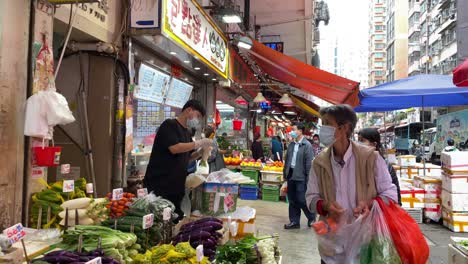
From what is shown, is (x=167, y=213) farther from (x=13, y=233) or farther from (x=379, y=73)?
(x=379, y=73)

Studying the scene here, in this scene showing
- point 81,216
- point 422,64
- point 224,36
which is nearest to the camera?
point 81,216

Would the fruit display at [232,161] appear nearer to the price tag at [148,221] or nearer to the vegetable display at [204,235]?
the vegetable display at [204,235]

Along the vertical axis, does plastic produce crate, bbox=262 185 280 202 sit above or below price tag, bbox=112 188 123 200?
below

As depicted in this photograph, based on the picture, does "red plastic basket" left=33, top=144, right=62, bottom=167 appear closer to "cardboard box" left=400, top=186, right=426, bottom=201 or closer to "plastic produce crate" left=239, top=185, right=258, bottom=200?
"cardboard box" left=400, top=186, right=426, bottom=201

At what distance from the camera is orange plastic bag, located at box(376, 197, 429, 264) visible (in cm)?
267

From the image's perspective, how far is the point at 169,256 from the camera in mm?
2953

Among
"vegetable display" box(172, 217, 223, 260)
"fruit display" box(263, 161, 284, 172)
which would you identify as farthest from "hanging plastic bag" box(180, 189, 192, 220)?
"fruit display" box(263, 161, 284, 172)

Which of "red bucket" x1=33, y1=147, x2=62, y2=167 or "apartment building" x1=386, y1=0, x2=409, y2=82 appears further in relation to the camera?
"apartment building" x1=386, y1=0, x2=409, y2=82

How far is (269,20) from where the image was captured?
52.9ft

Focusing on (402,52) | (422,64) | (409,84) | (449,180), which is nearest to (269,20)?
(409,84)

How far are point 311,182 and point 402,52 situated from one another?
83.4 meters

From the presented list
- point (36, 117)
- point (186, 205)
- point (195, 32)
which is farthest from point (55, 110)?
point (195, 32)

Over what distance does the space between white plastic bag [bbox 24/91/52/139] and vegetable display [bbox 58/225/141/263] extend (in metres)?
1.01

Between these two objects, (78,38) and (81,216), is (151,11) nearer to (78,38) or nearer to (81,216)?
(78,38)
